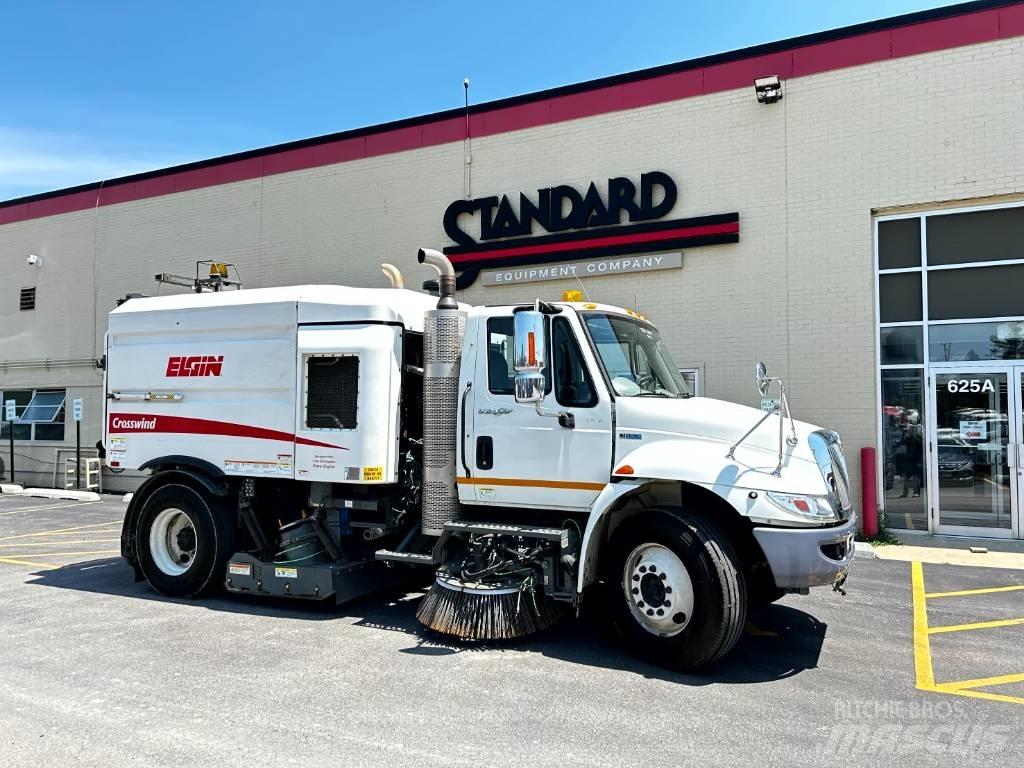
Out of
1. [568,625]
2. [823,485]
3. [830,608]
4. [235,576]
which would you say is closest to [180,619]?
[235,576]

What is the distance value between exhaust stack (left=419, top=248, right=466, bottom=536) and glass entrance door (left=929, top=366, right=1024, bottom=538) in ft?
Result: 24.8

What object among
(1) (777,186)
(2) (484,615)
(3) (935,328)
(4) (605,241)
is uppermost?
(1) (777,186)

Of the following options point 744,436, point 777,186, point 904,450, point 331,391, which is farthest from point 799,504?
point 777,186

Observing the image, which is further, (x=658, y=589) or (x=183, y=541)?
(x=183, y=541)

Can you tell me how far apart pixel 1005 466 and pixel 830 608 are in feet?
16.3

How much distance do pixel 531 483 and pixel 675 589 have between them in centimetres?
132

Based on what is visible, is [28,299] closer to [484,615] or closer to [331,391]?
[331,391]

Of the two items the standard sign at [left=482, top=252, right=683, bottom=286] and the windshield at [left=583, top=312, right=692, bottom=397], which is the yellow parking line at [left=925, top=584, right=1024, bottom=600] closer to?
the windshield at [left=583, top=312, right=692, bottom=397]

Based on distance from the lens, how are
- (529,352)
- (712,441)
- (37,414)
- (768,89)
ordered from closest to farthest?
1. (529,352)
2. (712,441)
3. (768,89)
4. (37,414)

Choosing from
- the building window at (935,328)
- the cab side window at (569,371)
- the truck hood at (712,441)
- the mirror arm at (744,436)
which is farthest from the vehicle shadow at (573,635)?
the building window at (935,328)

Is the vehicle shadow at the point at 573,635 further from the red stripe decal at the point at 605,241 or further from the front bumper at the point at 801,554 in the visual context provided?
the red stripe decal at the point at 605,241

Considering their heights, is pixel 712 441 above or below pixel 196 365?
below

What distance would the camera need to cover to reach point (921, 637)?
6242mm

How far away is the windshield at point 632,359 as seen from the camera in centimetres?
590
